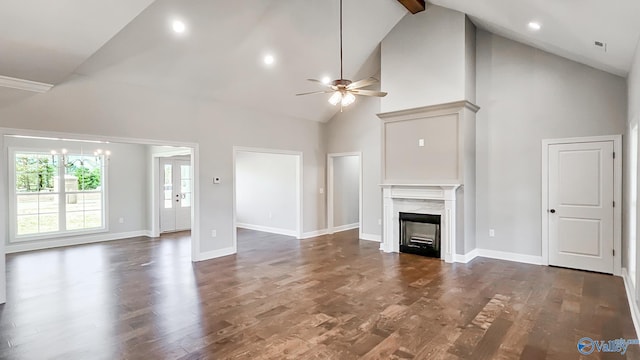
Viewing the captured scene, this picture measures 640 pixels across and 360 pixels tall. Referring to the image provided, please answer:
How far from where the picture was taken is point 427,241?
→ 6199 mm

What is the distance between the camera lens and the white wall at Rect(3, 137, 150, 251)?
26.3 ft

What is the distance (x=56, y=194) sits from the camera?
741cm

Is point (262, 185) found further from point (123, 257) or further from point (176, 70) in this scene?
point (176, 70)

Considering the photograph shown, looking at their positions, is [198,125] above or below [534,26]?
below

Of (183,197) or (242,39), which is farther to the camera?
(183,197)

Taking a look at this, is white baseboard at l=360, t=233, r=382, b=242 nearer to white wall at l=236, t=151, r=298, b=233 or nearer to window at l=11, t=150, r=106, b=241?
white wall at l=236, t=151, r=298, b=233

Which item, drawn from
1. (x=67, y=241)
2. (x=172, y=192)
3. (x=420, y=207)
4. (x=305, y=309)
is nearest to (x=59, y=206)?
(x=67, y=241)

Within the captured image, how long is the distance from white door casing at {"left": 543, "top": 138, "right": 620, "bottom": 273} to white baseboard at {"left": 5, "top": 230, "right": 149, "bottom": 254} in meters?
8.74

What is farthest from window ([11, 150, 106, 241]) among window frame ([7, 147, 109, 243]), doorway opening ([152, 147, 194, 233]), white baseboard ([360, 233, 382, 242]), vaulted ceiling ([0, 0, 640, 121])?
white baseboard ([360, 233, 382, 242])

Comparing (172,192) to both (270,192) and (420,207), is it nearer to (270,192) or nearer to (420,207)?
(270,192)

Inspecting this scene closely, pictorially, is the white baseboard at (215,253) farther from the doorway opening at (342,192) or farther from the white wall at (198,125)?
the doorway opening at (342,192)

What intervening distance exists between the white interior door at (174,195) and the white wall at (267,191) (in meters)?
1.44

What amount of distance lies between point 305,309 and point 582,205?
14.7ft

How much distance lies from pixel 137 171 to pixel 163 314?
19.5ft
